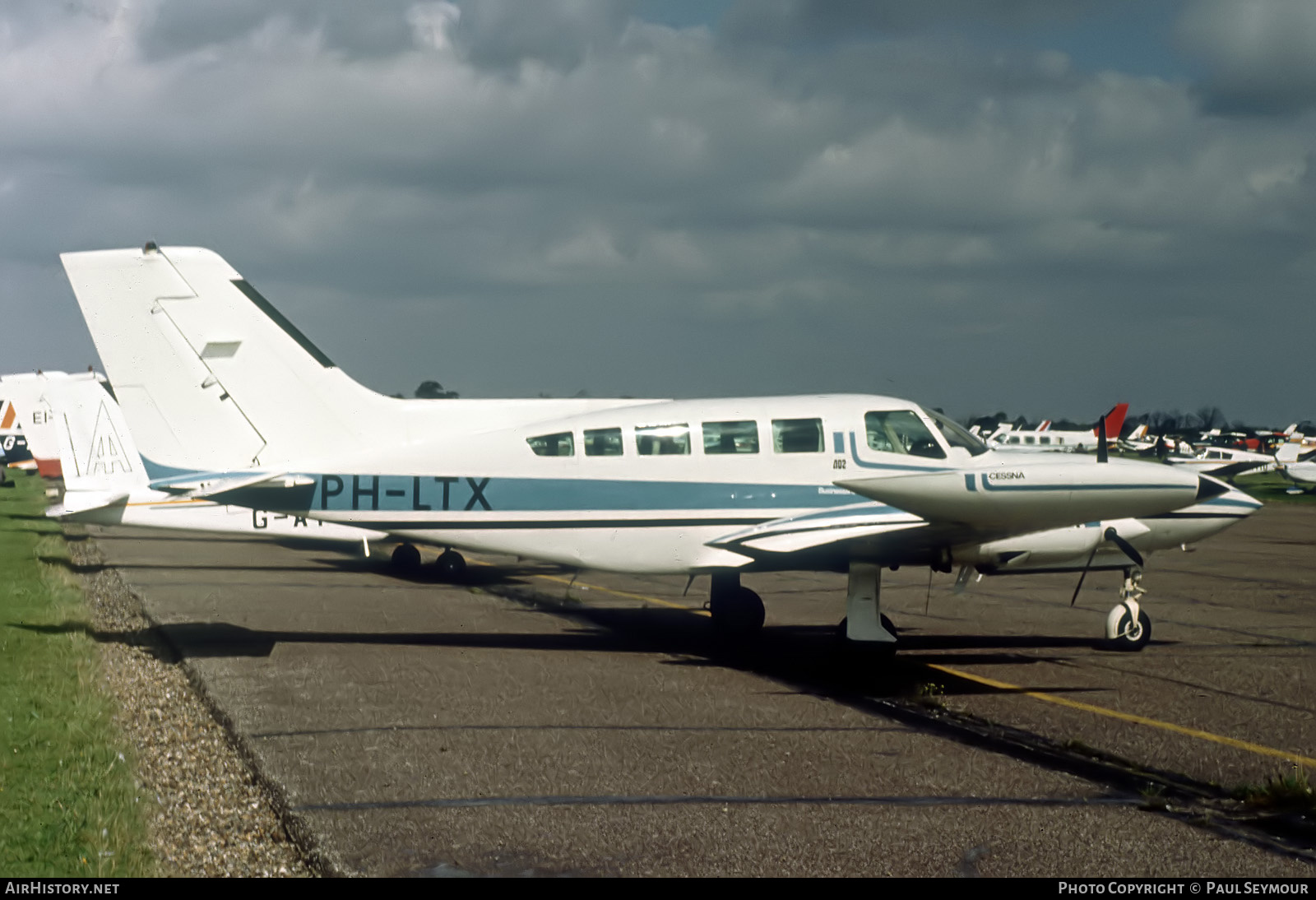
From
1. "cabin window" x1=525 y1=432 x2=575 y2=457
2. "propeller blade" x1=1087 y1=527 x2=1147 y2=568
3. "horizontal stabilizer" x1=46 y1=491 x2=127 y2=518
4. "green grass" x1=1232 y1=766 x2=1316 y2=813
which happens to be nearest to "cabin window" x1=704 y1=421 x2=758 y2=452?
"cabin window" x1=525 y1=432 x2=575 y2=457

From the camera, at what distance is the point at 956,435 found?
42.3ft

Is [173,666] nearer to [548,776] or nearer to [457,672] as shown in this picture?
[457,672]

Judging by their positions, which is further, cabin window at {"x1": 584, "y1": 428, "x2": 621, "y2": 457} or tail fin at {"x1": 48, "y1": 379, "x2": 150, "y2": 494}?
tail fin at {"x1": 48, "y1": 379, "x2": 150, "y2": 494}

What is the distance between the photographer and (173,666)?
38.0 feet

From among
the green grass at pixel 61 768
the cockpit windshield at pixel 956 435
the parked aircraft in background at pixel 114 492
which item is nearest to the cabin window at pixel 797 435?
the cockpit windshield at pixel 956 435

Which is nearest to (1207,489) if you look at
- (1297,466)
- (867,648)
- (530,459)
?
(867,648)

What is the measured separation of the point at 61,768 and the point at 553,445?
6133 millimetres

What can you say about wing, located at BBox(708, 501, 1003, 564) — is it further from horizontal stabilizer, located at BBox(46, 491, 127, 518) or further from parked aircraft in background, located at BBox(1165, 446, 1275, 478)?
parked aircraft in background, located at BBox(1165, 446, 1275, 478)

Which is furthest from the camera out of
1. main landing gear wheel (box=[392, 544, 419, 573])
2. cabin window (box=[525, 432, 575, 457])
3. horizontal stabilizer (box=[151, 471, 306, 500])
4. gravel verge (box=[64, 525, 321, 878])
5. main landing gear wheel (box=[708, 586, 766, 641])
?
main landing gear wheel (box=[392, 544, 419, 573])

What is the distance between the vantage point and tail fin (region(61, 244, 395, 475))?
1234 centimetres

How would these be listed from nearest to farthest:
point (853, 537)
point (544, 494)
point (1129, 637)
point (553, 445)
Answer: point (853, 537)
point (544, 494)
point (553, 445)
point (1129, 637)

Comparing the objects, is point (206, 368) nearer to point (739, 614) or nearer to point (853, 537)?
point (739, 614)

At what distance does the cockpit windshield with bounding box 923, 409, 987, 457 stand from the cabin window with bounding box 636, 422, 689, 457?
2.62 m
